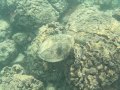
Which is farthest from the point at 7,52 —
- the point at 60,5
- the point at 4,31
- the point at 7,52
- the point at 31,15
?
the point at 60,5

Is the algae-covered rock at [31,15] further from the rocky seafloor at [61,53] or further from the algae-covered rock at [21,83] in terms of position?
the algae-covered rock at [21,83]

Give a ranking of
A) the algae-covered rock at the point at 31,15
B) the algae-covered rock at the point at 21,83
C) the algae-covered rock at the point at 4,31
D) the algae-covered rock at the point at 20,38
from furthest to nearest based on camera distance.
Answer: the algae-covered rock at the point at 4,31 → the algae-covered rock at the point at 20,38 → the algae-covered rock at the point at 31,15 → the algae-covered rock at the point at 21,83

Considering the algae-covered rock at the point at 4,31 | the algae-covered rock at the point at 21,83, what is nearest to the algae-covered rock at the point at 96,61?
the algae-covered rock at the point at 21,83

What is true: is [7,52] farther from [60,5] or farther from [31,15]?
[60,5]

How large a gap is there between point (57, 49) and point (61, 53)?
14 centimetres

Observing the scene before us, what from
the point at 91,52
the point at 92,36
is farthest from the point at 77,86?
the point at 92,36

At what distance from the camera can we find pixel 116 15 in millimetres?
7133

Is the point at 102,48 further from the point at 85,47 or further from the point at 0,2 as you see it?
the point at 0,2

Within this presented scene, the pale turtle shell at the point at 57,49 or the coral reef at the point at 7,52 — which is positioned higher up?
the pale turtle shell at the point at 57,49

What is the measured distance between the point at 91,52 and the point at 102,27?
0.94 metres

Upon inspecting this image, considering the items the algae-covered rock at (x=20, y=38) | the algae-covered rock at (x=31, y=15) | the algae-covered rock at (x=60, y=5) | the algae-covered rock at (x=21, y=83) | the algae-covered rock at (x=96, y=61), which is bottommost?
the algae-covered rock at (x=20, y=38)

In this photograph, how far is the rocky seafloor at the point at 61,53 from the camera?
181 inches

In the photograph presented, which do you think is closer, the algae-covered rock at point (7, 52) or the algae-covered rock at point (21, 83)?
the algae-covered rock at point (21, 83)

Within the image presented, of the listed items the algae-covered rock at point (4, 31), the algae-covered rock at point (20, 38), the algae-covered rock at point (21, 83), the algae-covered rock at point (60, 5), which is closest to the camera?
the algae-covered rock at point (21, 83)
